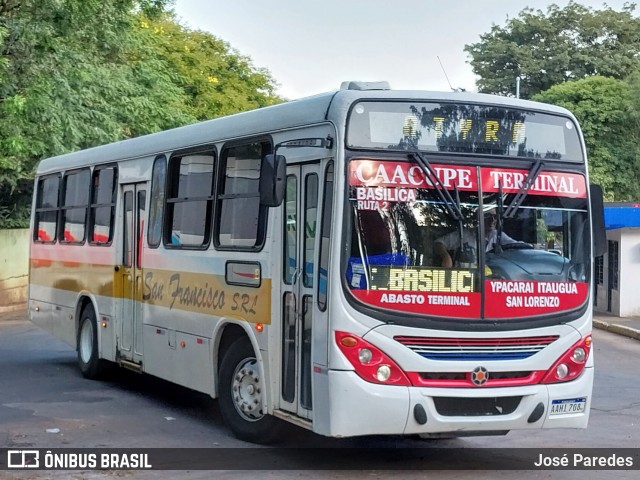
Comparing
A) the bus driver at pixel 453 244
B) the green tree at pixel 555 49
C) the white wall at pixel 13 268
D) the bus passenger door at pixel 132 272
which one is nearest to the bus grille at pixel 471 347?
the bus driver at pixel 453 244

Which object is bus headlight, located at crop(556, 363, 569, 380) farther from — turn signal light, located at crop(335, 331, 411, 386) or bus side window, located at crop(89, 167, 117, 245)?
bus side window, located at crop(89, 167, 117, 245)

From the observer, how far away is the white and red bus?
338 inches

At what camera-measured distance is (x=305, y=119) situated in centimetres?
942

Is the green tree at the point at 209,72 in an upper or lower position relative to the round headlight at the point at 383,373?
upper

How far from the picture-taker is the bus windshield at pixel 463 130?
8867mm

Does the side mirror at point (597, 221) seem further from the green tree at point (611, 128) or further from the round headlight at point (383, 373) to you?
the green tree at point (611, 128)

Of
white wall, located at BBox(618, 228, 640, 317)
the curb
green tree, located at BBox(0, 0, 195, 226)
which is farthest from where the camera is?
white wall, located at BBox(618, 228, 640, 317)

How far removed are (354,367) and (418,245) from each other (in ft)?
3.51

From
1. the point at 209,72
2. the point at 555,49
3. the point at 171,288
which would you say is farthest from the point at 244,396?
the point at 555,49

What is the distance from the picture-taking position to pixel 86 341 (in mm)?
15180

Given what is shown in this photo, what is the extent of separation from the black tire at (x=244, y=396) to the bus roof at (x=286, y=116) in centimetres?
205

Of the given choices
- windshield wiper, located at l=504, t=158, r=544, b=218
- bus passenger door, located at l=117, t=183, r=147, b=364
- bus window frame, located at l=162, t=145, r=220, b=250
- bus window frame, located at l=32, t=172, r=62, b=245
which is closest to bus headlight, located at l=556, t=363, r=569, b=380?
windshield wiper, located at l=504, t=158, r=544, b=218

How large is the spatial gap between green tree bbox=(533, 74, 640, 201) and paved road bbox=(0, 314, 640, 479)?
35489 millimetres

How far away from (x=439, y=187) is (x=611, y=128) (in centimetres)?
A: 4497
